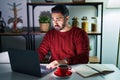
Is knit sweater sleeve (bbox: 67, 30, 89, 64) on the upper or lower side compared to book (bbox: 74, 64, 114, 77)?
upper

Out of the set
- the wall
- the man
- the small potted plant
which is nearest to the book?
the man

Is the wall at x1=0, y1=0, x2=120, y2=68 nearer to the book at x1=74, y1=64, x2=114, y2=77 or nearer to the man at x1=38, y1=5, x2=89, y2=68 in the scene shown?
the man at x1=38, y1=5, x2=89, y2=68

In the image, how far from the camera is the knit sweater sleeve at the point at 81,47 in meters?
2.04

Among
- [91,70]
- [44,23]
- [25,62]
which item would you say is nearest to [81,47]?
[91,70]

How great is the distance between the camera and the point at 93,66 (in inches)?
69.9

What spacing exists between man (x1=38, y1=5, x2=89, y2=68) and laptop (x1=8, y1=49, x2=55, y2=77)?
21.5 inches

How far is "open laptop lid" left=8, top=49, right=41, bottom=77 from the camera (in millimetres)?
1557

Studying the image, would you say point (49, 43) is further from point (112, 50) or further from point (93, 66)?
point (112, 50)

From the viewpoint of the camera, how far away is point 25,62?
162cm

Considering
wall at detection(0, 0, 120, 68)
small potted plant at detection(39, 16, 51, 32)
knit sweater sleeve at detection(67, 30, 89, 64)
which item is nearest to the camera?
knit sweater sleeve at detection(67, 30, 89, 64)

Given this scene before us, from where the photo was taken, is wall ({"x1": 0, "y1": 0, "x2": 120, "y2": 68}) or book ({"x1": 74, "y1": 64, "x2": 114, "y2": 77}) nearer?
book ({"x1": 74, "y1": 64, "x2": 114, "y2": 77})

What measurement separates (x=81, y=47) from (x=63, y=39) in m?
0.23

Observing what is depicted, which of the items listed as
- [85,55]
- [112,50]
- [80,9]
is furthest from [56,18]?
[112,50]

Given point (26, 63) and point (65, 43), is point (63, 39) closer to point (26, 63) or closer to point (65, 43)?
point (65, 43)
